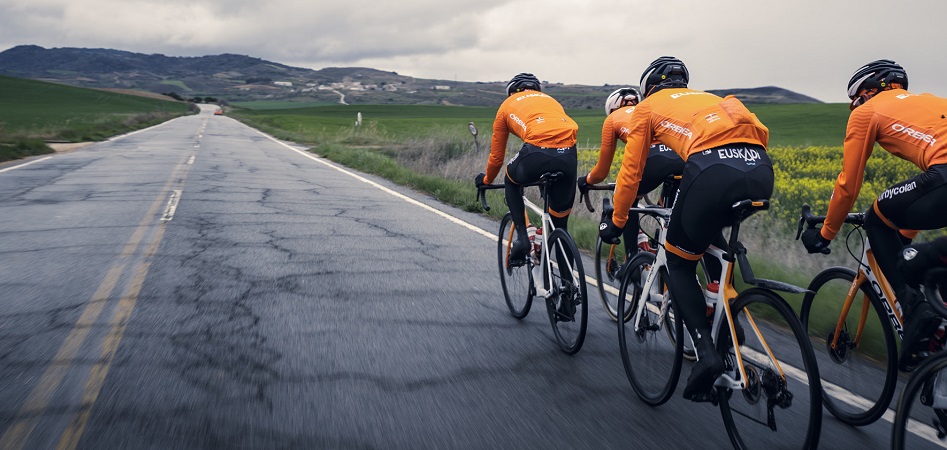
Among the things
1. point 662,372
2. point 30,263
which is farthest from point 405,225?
point 662,372

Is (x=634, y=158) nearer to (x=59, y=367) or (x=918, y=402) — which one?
(x=918, y=402)

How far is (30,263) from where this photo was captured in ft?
21.7

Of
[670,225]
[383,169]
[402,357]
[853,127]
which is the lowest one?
[383,169]

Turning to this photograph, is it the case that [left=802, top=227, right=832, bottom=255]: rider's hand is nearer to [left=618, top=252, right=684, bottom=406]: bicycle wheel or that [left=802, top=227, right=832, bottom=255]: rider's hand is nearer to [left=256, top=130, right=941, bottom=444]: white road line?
[left=256, top=130, right=941, bottom=444]: white road line

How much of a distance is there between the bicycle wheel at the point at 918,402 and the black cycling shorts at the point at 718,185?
0.96m

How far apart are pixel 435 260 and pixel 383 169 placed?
9.99 m

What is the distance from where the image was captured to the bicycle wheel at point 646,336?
3805 millimetres

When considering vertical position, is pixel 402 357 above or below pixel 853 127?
below

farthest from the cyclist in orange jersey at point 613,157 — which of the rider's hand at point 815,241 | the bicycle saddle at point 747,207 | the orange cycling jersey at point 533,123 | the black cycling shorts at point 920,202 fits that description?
the black cycling shorts at point 920,202

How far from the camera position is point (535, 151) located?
16.0ft

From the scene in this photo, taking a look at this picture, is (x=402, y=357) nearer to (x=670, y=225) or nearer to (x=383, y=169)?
(x=670, y=225)

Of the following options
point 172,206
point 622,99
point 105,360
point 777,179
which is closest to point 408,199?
point 172,206

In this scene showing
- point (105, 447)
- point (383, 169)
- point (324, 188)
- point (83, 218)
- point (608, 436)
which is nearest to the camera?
point (105, 447)

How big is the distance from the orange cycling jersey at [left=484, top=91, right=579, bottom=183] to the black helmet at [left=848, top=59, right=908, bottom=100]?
1786 millimetres
